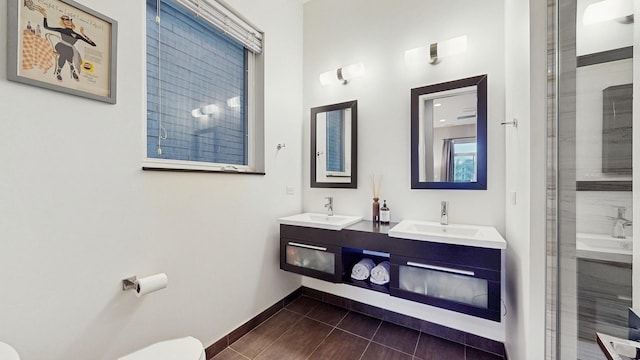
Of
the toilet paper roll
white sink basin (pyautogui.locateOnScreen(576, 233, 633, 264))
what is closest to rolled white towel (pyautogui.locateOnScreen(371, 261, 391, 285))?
white sink basin (pyautogui.locateOnScreen(576, 233, 633, 264))

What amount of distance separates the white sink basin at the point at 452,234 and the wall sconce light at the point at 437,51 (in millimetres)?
1267

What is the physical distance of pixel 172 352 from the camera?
1.10 meters

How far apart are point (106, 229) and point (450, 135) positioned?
2.19 m

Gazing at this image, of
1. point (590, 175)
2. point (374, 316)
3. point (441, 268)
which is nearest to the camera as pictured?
point (590, 175)

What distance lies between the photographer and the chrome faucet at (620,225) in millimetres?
667

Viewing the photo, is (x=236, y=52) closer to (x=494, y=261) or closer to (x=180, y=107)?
(x=180, y=107)

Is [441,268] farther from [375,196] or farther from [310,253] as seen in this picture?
[310,253]

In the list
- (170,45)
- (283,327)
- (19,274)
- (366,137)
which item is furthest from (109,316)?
(366,137)

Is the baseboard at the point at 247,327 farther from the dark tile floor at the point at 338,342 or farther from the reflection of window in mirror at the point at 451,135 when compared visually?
the reflection of window in mirror at the point at 451,135

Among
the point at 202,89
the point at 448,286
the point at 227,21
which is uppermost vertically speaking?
the point at 227,21

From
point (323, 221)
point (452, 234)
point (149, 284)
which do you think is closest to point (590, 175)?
point (452, 234)

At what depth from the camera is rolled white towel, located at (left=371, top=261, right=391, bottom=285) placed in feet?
5.96

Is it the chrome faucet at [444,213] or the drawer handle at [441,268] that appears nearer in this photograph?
the drawer handle at [441,268]

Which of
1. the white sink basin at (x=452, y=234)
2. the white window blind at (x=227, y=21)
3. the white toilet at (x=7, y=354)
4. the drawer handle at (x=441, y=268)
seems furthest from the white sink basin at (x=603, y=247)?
the white window blind at (x=227, y=21)
